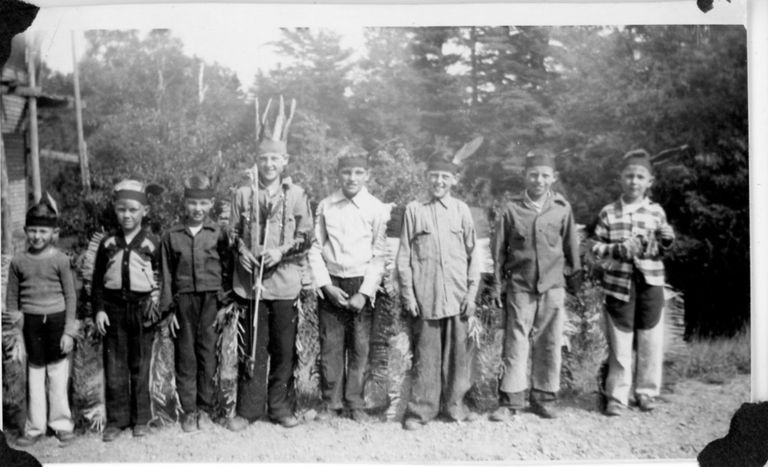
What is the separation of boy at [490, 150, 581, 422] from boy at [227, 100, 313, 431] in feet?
3.06

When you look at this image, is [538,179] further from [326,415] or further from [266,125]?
[326,415]

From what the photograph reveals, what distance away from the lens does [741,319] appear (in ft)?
12.6

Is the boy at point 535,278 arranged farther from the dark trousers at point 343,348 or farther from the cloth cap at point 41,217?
the cloth cap at point 41,217

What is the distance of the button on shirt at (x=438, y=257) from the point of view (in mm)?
3729

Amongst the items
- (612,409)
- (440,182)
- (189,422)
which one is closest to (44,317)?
(189,422)

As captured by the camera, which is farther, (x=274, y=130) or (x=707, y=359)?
(x=707, y=359)

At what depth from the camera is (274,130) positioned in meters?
3.73

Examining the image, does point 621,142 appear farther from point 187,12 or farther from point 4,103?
point 4,103

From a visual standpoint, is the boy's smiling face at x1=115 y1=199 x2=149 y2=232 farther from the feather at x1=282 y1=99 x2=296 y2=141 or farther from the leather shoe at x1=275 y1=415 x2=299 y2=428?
the leather shoe at x1=275 y1=415 x2=299 y2=428

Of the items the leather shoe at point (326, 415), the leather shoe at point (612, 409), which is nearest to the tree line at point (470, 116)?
the leather shoe at point (612, 409)

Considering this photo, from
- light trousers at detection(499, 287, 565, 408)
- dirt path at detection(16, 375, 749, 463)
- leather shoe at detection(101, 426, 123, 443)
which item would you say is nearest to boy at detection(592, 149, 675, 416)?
dirt path at detection(16, 375, 749, 463)

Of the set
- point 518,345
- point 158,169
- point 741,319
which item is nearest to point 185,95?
point 158,169

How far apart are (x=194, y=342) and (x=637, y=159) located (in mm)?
2210

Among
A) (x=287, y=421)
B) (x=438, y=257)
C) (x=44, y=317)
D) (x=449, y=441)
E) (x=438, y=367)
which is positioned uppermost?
A: (x=438, y=257)
